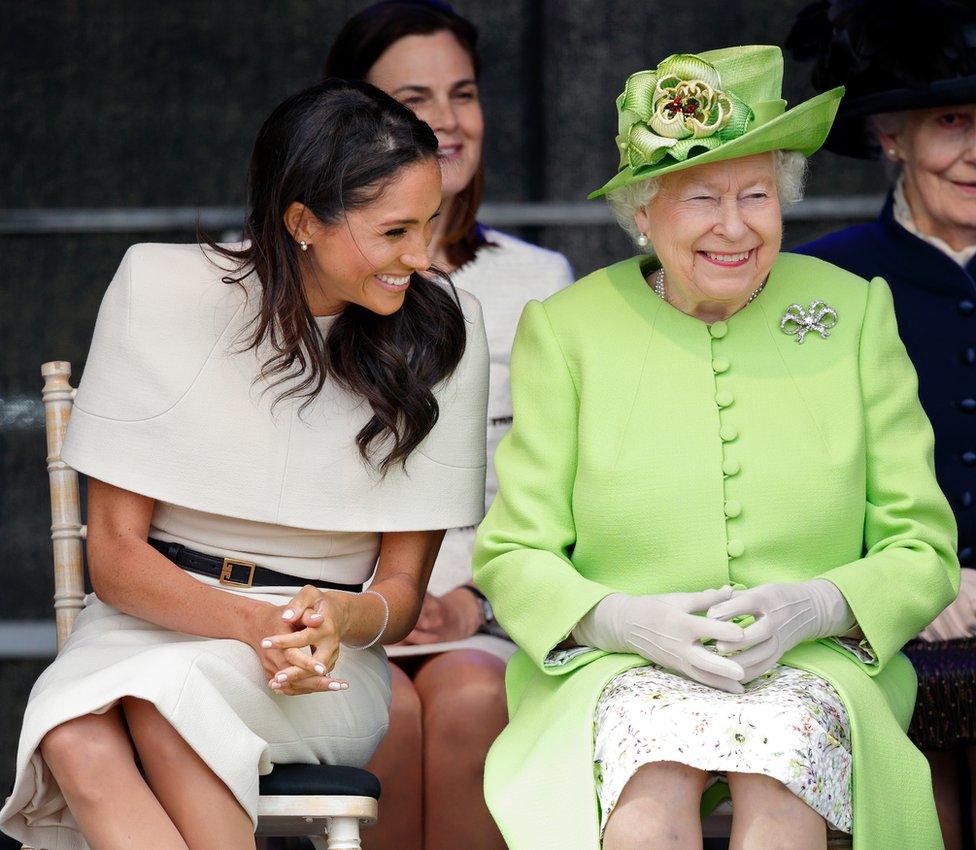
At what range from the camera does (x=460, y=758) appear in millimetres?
3674

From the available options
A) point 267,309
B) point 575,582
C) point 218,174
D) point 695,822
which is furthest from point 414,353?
point 218,174

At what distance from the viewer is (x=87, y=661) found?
3.18 metres

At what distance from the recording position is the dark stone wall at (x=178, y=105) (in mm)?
5461

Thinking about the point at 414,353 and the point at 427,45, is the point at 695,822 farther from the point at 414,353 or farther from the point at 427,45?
the point at 427,45

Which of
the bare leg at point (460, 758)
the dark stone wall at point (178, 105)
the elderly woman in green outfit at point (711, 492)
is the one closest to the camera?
the elderly woman in green outfit at point (711, 492)

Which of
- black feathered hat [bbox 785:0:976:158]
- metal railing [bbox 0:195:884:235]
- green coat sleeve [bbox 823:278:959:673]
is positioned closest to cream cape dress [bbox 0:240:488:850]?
green coat sleeve [bbox 823:278:959:673]

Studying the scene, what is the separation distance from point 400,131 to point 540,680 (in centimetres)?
103

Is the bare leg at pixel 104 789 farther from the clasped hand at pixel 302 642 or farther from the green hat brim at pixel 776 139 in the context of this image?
the green hat brim at pixel 776 139

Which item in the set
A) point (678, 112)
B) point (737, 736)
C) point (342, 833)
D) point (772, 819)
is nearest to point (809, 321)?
point (678, 112)

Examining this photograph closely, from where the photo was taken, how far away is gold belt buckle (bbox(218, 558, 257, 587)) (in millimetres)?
3389

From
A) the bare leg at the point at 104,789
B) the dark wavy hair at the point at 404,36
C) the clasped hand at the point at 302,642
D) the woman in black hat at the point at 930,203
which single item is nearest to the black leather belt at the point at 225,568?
the clasped hand at the point at 302,642

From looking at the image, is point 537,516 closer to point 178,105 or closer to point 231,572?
point 231,572

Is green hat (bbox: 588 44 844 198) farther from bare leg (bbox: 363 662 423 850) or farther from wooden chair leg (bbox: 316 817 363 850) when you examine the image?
wooden chair leg (bbox: 316 817 363 850)

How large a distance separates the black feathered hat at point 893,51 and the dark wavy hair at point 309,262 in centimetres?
110
